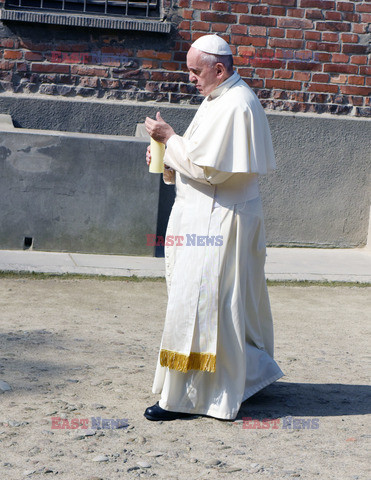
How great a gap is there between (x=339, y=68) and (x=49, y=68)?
114 inches

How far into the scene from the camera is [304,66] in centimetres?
818

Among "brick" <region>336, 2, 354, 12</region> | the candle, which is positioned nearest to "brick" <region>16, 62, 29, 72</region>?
"brick" <region>336, 2, 354, 12</region>

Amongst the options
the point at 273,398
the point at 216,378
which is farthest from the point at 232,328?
the point at 273,398

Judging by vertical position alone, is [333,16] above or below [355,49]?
above

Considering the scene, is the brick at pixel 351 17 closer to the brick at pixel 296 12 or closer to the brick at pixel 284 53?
the brick at pixel 296 12

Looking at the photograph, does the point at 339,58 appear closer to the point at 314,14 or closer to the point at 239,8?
the point at 314,14

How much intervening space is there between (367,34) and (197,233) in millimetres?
5214

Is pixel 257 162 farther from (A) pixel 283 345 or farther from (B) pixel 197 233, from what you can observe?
(A) pixel 283 345

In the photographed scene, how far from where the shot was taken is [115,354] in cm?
479

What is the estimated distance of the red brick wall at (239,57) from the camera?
25.7 ft

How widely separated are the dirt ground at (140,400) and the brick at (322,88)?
2881mm

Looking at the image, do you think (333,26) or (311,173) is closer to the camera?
(333,26)

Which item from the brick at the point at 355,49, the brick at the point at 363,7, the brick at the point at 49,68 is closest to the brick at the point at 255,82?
the brick at the point at 355,49

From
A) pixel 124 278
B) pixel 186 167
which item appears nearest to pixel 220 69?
pixel 186 167
